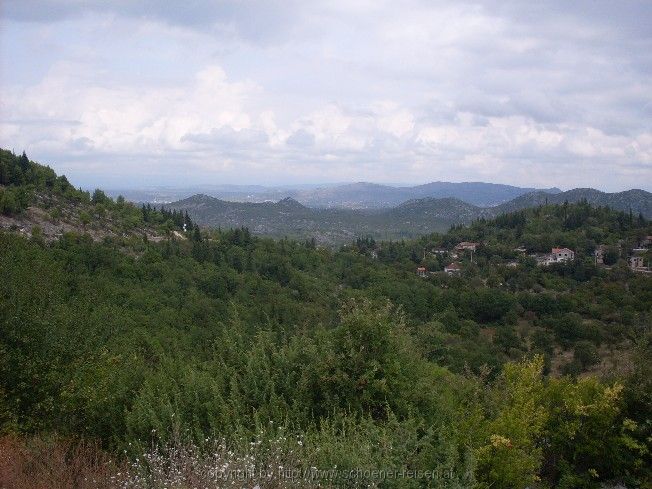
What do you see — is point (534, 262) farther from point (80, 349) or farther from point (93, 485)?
point (93, 485)

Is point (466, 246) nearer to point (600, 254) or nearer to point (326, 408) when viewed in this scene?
point (600, 254)

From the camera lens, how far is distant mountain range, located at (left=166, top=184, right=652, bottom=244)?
154 meters

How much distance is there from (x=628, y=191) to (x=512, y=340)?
13713 cm

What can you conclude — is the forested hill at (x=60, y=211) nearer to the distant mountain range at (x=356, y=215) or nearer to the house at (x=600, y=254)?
the house at (x=600, y=254)

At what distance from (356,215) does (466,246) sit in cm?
11246

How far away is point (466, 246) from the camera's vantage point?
3182 inches

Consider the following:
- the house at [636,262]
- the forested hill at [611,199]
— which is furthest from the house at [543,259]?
the forested hill at [611,199]

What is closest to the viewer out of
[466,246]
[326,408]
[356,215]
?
[326,408]

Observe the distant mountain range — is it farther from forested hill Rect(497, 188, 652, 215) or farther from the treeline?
the treeline

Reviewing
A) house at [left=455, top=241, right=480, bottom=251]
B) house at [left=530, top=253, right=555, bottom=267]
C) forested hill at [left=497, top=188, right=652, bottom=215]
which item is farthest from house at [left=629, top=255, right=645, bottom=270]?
forested hill at [left=497, top=188, right=652, bottom=215]

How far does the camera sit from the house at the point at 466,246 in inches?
3147

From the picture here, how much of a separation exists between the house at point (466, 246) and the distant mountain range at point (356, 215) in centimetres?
6338

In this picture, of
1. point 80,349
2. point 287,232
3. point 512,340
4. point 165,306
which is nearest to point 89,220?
point 165,306

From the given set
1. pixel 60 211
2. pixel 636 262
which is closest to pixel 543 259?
pixel 636 262
